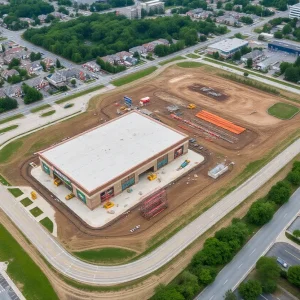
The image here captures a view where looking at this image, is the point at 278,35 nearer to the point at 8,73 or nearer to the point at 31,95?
the point at 31,95

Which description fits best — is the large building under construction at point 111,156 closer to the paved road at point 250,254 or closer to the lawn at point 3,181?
the lawn at point 3,181

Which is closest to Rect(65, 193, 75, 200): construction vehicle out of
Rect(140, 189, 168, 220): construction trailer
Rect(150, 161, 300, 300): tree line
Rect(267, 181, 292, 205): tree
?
Rect(140, 189, 168, 220): construction trailer

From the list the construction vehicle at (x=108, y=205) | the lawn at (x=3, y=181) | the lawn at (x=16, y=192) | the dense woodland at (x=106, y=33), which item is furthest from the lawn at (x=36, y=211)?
the dense woodland at (x=106, y=33)

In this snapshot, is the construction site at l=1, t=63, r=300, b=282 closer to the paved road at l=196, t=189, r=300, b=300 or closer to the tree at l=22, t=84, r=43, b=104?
the paved road at l=196, t=189, r=300, b=300

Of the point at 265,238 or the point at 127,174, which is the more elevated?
the point at 127,174

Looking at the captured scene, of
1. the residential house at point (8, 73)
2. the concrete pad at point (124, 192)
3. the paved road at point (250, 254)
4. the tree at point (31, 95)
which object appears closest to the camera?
the paved road at point (250, 254)

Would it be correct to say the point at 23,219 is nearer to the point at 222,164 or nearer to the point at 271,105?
the point at 222,164

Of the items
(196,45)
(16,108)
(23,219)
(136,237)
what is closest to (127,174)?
(136,237)
